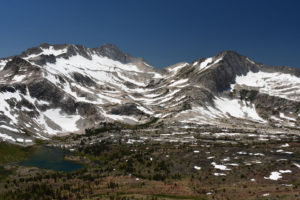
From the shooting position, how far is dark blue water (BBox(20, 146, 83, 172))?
94.9 m

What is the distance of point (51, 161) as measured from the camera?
106188 millimetres

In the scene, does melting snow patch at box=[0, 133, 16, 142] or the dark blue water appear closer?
the dark blue water

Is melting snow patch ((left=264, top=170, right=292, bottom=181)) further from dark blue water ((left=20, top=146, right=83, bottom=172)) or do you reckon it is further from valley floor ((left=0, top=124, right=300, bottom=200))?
dark blue water ((left=20, top=146, right=83, bottom=172))

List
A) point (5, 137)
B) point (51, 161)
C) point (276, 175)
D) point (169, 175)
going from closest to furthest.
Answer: point (276, 175) → point (169, 175) → point (51, 161) → point (5, 137)

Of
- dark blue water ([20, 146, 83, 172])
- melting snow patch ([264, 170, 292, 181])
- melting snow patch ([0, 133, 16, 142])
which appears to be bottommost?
melting snow patch ([264, 170, 292, 181])

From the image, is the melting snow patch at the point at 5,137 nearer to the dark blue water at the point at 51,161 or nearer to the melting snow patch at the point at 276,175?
the dark blue water at the point at 51,161

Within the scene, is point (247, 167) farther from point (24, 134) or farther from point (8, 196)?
point (24, 134)

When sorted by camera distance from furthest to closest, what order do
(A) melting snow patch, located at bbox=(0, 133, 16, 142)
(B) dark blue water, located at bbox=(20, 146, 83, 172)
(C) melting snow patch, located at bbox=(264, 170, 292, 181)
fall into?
(A) melting snow patch, located at bbox=(0, 133, 16, 142) → (B) dark blue water, located at bbox=(20, 146, 83, 172) → (C) melting snow patch, located at bbox=(264, 170, 292, 181)

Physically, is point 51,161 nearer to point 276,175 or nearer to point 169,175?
point 169,175

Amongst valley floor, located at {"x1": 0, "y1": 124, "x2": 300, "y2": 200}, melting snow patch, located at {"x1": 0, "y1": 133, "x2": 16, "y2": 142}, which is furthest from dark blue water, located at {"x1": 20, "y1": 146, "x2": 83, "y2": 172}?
melting snow patch, located at {"x1": 0, "y1": 133, "x2": 16, "y2": 142}

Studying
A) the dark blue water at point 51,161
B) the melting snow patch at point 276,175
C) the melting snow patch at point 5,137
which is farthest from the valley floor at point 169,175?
the melting snow patch at point 5,137

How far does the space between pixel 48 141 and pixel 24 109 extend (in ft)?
180

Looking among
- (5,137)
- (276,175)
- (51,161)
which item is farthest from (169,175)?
(5,137)

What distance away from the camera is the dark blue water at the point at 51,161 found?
311 feet
